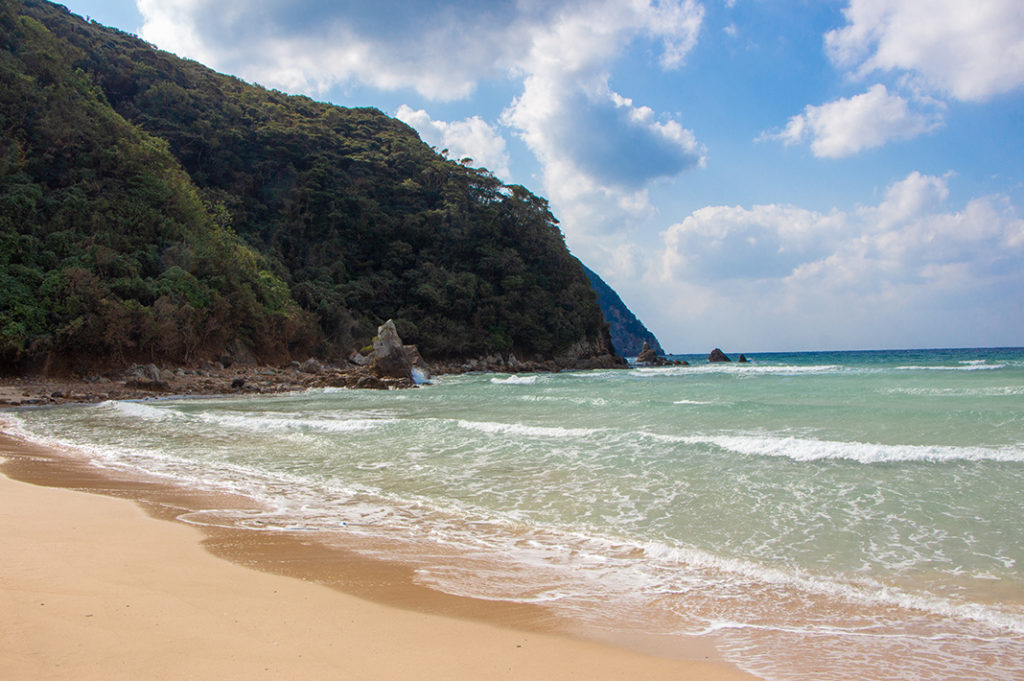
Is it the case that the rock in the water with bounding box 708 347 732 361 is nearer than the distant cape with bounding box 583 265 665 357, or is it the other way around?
the rock in the water with bounding box 708 347 732 361

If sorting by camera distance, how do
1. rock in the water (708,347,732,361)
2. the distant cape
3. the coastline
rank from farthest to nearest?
the distant cape → rock in the water (708,347,732,361) → the coastline

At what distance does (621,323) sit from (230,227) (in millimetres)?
110705

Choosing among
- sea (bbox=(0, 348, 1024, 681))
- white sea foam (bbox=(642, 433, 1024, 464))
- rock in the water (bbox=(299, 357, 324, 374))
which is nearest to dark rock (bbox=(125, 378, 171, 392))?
sea (bbox=(0, 348, 1024, 681))

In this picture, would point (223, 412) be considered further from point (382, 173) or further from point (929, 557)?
point (382, 173)

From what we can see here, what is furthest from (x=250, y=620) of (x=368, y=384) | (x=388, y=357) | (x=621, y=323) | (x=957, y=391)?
(x=621, y=323)

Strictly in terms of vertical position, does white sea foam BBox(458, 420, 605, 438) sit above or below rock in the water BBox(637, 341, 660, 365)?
below

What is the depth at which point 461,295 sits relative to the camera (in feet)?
155

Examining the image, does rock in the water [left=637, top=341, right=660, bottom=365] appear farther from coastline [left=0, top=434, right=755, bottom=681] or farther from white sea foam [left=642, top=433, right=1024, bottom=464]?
coastline [left=0, top=434, right=755, bottom=681]

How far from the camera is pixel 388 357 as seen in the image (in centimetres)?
2816

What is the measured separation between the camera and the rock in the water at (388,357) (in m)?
28.0

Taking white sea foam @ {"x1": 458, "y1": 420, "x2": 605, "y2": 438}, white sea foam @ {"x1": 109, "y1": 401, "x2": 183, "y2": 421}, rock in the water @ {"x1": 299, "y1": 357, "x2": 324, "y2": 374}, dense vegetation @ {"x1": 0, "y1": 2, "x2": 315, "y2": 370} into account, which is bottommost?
white sea foam @ {"x1": 109, "y1": 401, "x2": 183, "y2": 421}

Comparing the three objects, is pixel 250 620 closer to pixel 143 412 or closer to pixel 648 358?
pixel 143 412

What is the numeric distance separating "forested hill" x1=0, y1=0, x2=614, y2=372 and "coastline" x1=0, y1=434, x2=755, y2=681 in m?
22.9

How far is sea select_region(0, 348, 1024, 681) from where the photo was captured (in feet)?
11.2
